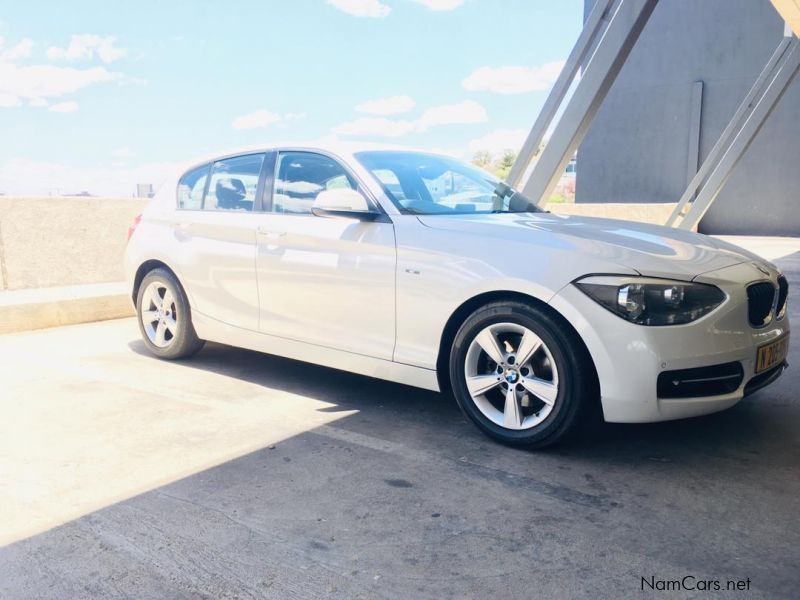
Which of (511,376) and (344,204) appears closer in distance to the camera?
(511,376)

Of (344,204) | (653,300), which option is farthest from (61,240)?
(653,300)

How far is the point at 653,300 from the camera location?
3.26 m

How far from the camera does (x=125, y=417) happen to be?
4.21 metres

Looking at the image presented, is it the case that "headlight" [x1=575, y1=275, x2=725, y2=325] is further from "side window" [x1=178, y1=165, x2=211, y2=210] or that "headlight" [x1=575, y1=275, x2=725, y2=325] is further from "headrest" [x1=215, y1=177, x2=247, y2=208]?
"side window" [x1=178, y1=165, x2=211, y2=210]

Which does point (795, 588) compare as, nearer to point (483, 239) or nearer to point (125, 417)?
point (483, 239)

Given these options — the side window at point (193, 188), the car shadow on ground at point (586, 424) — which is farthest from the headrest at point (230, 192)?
the car shadow on ground at point (586, 424)

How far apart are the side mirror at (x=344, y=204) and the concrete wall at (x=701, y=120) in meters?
24.7

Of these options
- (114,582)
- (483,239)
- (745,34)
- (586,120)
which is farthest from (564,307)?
(745,34)

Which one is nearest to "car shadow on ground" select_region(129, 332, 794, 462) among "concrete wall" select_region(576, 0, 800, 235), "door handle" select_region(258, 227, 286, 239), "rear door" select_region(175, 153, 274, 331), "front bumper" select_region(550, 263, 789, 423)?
"front bumper" select_region(550, 263, 789, 423)

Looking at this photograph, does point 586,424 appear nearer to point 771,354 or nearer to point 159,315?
point 771,354

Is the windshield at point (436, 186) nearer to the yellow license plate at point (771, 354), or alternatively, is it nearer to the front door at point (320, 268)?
the front door at point (320, 268)

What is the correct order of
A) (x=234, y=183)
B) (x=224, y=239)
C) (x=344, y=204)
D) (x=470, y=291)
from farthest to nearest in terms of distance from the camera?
(x=234, y=183), (x=224, y=239), (x=344, y=204), (x=470, y=291)

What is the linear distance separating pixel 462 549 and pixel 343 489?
73 cm

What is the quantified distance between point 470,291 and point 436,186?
3.46 feet
